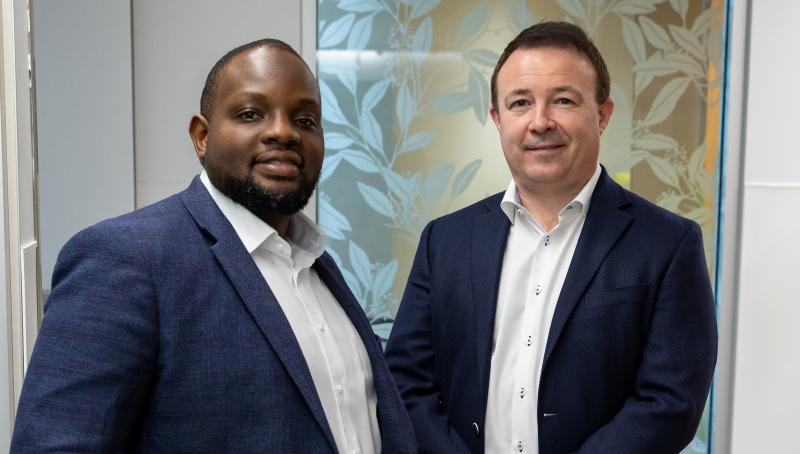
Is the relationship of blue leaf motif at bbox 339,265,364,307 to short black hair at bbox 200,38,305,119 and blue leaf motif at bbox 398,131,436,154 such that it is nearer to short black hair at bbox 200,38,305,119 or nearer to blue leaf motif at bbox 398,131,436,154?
blue leaf motif at bbox 398,131,436,154

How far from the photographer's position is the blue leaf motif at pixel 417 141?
3.21m

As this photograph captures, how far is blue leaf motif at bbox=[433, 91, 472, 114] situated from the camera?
3.21 metres

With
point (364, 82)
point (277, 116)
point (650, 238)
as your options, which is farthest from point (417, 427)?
point (364, 82)

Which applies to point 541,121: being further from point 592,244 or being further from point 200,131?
point 200,131

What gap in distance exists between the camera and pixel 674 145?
3270 millimetres

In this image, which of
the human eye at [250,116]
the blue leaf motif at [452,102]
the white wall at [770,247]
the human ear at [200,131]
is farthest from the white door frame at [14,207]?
the white wall at [770,247]

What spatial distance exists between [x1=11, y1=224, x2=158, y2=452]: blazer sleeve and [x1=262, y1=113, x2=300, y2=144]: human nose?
0.31 metres

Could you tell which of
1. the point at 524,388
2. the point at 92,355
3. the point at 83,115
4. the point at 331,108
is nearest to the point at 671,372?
the point at 524,388

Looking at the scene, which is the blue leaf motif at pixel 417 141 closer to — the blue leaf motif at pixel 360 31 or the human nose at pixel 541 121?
the blue leaf motif at pixel 360 31

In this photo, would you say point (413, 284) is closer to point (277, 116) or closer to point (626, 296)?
point (626, 296)

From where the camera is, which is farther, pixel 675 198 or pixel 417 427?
pixel 675 198

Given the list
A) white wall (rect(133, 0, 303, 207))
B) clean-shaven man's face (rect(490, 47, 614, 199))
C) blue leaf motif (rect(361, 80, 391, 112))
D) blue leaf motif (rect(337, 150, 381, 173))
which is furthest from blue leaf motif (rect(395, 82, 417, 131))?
clean-shaven man's face (rect(490, 47, 614, 199))

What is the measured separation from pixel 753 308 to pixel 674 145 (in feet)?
2.33

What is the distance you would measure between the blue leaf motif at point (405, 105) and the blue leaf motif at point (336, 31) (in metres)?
0.31
